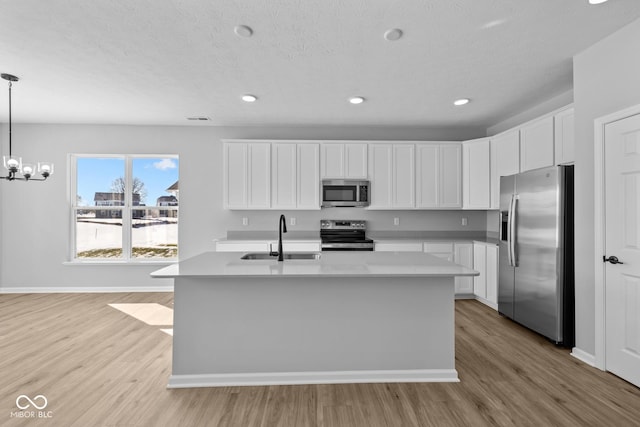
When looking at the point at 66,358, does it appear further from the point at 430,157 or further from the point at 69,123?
the point at 430,157

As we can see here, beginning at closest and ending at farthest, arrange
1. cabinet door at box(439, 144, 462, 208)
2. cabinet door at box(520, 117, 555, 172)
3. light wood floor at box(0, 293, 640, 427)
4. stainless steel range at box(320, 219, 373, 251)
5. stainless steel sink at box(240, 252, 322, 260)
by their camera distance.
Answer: light wood floor at box(0, 293, 640, 427) < stainless steel sink at box(240, 252, 322, 260) < cabinet door at box(520, 117, 555, 172) < cabinet door at box(439, 144, 462, 208) < stainless steel range at box(320, 219, 373, 251)

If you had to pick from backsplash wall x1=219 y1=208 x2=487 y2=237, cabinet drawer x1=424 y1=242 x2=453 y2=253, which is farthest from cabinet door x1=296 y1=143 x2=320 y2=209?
cabinet drawer x1=424 y1=242 x2=453 y2=253

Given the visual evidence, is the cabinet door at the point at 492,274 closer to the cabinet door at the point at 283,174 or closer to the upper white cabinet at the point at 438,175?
the upper white cabinet at the point at 438,175

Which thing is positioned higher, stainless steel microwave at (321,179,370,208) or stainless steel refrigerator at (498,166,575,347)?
stainless steel microwave at (321,179,370,208)

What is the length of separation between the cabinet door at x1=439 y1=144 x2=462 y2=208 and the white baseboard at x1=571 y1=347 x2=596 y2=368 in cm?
250

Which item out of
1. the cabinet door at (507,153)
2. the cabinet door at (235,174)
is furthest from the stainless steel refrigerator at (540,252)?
the cabinet door at (235,174)

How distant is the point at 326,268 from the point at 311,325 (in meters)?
0.47

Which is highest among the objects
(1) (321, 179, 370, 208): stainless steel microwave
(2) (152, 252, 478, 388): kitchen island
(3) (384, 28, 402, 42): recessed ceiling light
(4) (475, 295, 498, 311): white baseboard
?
(3) (384, 28, 402, 42): recessed ceiling light

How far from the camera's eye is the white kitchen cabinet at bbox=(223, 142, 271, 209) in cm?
483

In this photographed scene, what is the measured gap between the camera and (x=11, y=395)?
7.22 feet

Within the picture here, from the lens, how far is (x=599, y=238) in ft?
8.38

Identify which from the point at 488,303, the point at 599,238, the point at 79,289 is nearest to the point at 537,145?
the point at 599,238

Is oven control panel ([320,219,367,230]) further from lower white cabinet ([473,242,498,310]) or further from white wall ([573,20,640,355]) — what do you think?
white wall ([573,20,640,355])

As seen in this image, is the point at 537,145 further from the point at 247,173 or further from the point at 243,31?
the point at 247,173
